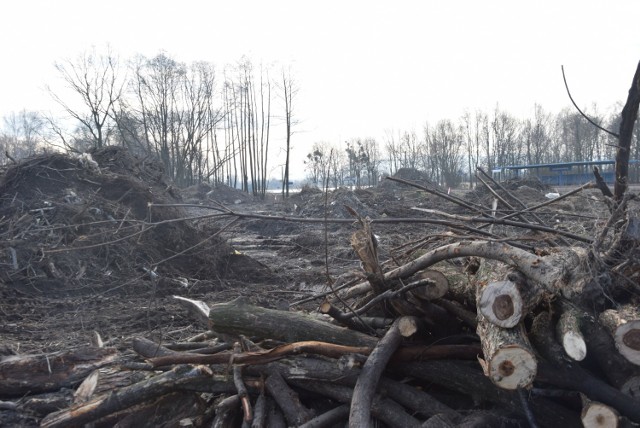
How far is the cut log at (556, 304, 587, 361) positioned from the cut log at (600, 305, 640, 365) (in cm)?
15

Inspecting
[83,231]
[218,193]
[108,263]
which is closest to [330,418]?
[108,263]

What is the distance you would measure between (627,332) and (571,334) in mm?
261

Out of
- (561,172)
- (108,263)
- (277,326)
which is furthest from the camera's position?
(561,172)

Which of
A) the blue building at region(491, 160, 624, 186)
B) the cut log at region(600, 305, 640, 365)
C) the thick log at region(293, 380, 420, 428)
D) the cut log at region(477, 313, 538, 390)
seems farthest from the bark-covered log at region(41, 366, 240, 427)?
the blue building at region(491, 160, 624, 186)

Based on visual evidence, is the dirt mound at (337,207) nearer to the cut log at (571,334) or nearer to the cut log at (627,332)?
the cut log at (571,334)

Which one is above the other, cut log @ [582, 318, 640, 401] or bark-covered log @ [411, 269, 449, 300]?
bark-covered log @ [411, 269, 449, 300]

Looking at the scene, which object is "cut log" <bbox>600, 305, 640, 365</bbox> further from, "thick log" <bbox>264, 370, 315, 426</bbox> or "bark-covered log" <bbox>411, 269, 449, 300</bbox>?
"thick log" <bbox>264, 370, 315, 426</bbox>

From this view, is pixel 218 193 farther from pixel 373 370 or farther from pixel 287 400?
pixel 373 370

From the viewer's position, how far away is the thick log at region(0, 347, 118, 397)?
407 centimetres

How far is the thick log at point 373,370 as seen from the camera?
290cm

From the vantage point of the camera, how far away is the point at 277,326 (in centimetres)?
361

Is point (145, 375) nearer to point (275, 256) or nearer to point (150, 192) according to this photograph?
point (150, 192)

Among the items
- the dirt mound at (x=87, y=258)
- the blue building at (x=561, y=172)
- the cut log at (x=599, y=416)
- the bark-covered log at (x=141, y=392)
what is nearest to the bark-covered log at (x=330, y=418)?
the bark-covered log at (x=141, y=392)

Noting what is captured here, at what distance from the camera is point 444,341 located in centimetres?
344
